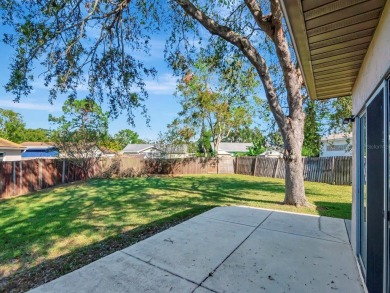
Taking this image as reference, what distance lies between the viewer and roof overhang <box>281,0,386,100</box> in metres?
1.71

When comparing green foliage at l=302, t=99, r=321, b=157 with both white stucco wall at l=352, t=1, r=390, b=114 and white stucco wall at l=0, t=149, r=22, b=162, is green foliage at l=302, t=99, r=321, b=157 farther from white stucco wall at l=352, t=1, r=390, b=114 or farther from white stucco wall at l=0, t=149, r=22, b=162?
white stucco wall at l=0, t=149, r=22, b=162

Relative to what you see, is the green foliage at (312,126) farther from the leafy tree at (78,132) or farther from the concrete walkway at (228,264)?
the leafy tree at (78,132)

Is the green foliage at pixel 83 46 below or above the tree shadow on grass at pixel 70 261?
above

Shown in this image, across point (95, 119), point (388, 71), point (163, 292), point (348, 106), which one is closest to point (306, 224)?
point (163, 292)

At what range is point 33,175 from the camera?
416 inches

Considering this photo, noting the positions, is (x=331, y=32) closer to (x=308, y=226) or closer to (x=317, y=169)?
(x=308, y=226)

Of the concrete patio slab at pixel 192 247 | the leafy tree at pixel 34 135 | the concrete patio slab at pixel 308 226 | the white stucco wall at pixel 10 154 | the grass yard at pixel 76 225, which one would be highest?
the leafy tree at pixel 34 135

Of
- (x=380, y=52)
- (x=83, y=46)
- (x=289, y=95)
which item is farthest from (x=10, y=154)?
(x=380, y=52)

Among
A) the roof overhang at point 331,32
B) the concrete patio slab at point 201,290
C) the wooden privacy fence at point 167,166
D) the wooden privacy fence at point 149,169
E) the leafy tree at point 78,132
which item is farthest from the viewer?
the wooden privacy fence at point 167,166

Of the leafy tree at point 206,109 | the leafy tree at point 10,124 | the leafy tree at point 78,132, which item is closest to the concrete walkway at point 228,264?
the leafy tree at point 78,132

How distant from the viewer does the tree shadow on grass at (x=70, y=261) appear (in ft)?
8.87

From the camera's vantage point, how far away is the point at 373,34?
2.04m

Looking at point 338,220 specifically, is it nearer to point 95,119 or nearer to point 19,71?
point 19,71

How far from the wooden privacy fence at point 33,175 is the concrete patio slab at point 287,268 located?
10533mm
